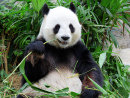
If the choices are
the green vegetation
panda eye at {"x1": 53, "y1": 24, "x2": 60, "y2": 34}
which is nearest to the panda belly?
panda eye at {"x1": 53, "y1": 24, "x2": 60, "y2": 34}

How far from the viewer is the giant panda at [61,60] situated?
2490mm

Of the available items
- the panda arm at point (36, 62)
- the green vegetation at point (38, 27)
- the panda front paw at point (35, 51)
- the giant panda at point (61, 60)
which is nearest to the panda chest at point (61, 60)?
the giant panda at point (61, 60)

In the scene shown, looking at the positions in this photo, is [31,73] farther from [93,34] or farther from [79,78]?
[93,34]

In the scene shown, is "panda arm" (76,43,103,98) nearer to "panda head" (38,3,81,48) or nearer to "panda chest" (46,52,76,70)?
A: "panda chest" (46,52,76,70)

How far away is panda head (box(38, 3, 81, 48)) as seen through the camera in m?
2.50

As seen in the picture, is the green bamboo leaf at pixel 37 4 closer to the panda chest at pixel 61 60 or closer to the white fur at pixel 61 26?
the white fur at pixel 61 26

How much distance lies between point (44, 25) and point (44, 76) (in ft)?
2.56

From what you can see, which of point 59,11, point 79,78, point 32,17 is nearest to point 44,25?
point 59,11

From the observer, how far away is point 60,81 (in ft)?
8.84

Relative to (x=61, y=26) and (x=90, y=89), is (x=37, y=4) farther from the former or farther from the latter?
(x=90, y=89)

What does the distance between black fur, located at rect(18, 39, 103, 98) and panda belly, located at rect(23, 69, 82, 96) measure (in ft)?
0.25

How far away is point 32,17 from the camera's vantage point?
4.07 meters

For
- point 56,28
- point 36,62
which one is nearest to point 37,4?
point 56,28

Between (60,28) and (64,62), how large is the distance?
60cm
